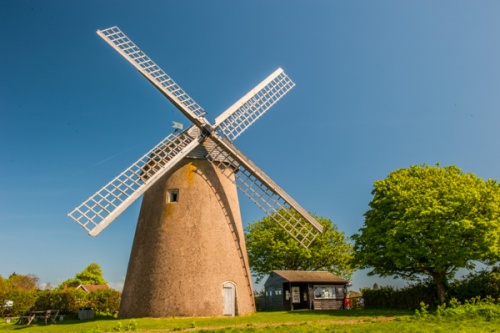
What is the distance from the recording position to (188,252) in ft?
56.5

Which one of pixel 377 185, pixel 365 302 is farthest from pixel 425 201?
pixel 365 302

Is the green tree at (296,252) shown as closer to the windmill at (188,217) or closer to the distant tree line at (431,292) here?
the distant tree line at (431,292)

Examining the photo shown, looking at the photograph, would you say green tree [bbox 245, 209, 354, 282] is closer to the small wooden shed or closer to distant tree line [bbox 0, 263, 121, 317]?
the small wooden shed

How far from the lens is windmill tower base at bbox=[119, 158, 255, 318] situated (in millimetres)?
16641

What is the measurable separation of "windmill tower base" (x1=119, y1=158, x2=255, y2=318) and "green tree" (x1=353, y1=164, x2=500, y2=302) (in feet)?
26.4

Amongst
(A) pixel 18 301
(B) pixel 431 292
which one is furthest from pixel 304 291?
(A) pixel 18 301

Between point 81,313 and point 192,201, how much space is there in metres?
11.0

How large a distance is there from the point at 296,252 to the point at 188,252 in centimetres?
2069

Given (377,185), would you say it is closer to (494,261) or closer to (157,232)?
(494,261)

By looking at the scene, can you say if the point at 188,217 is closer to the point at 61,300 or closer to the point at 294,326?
the point at 294,326

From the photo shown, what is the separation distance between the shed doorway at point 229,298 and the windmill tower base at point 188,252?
0.05 metres

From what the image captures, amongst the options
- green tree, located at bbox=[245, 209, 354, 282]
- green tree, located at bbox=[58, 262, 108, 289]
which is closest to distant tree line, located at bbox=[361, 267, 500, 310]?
green tree, located at bbox=[245, 209, 354, 282]

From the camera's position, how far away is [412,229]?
18641mm

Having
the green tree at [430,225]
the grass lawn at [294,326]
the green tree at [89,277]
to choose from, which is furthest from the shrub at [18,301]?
the green tree at [89,277]
